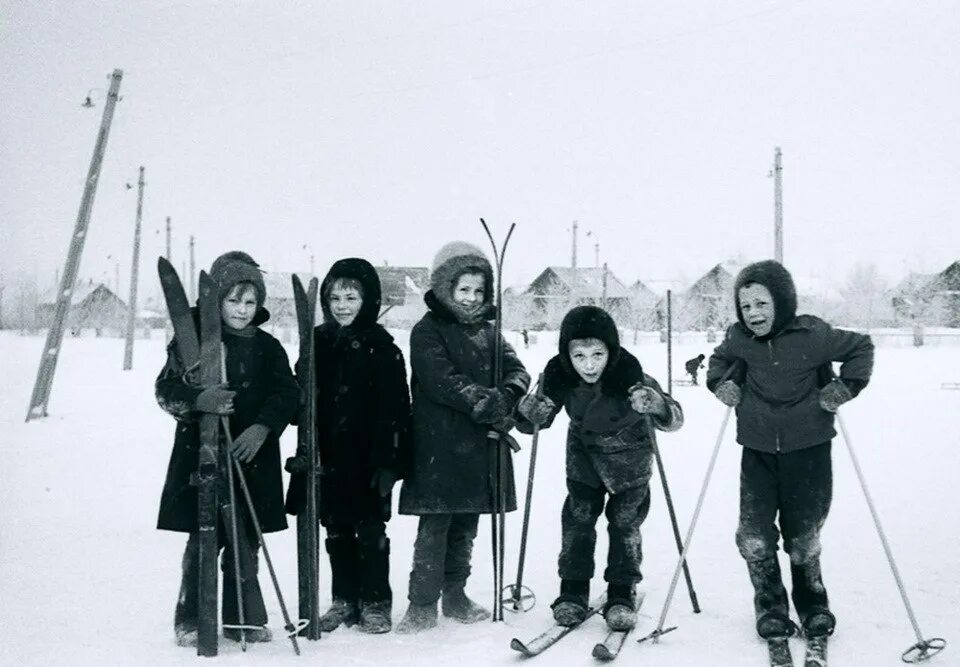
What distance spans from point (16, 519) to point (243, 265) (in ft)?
11.3

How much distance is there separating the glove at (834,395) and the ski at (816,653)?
94cm

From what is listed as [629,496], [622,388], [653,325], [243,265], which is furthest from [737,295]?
[653,325]

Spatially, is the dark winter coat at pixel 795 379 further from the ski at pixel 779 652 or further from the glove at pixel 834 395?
the ski at pixel 779 652

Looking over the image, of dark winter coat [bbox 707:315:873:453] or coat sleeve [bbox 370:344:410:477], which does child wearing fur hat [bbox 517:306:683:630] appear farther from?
coat sleeve [bbox 370:344:410:477]

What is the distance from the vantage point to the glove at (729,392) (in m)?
3.60

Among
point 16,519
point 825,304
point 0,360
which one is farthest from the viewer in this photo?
point 825,304

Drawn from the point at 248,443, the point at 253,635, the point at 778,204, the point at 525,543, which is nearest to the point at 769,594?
the point at 525,543

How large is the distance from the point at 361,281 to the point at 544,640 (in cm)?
178

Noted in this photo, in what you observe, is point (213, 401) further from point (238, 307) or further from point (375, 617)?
point (375, 617)

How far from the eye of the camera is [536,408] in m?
3.70

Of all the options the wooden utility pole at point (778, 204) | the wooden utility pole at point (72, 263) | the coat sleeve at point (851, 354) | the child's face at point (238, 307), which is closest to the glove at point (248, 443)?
the child's face at point (238, 307)

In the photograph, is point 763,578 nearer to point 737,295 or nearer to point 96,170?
point 737,295

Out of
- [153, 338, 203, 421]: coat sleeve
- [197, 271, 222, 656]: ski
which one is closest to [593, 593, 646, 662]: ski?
[197, 271, 222, 656]: ski

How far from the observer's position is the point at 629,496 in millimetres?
3715
